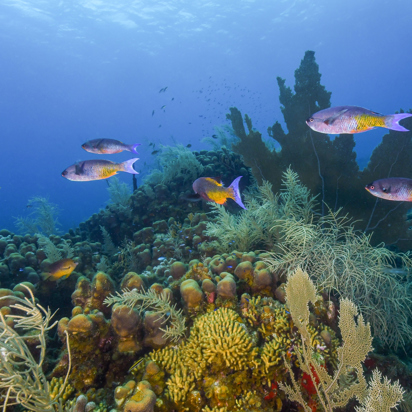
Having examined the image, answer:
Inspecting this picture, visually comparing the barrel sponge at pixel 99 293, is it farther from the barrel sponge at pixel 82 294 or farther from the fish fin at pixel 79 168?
the fish fin at pixel 79 168

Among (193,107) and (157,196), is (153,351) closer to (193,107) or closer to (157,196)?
(157,196)

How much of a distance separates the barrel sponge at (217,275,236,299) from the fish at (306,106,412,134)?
7.57ft

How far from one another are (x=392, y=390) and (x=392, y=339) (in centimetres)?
249

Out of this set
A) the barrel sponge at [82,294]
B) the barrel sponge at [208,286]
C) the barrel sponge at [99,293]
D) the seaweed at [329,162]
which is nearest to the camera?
the barrel sponge at [208,286]

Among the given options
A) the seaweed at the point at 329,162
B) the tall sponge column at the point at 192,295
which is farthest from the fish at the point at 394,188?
the tall sponge column at the point at 192,295

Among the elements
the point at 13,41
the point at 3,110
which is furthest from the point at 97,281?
the point at 3,110

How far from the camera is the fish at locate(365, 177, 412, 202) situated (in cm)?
282

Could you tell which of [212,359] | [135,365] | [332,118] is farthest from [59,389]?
[332,118]

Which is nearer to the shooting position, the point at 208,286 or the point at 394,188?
the point at 394,188

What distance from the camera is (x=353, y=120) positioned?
2.76 meters

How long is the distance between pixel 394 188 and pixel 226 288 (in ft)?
8.03

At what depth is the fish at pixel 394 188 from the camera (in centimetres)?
282

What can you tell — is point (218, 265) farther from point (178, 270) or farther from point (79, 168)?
point (79, 168)

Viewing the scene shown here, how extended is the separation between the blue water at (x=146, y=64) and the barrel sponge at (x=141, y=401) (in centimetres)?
1123
